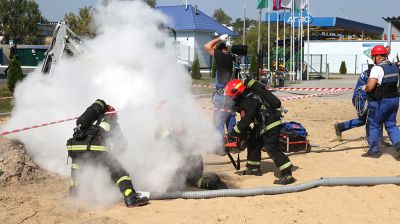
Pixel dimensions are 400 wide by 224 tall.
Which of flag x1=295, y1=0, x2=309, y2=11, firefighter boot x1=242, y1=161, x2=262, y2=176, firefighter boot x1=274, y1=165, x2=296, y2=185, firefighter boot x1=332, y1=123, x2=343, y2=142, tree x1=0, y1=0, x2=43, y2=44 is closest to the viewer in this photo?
firefighter boot x1=274, y1=165, x2=296, y2=185

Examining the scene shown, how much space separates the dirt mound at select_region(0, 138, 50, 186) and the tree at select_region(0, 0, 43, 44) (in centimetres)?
6003

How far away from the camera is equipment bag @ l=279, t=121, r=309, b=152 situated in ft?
29.3

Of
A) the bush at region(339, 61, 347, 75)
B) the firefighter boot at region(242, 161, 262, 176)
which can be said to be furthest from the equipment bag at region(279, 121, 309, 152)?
the bush at region(339, 61, 347, 75)

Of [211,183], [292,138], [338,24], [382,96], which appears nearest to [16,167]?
[211,183]

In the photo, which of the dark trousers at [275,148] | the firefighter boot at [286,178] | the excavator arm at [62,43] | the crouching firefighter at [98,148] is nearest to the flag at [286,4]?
the dark trousers at [275,148]

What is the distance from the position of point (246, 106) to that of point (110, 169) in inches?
86.1

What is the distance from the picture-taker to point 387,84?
26.8 ft

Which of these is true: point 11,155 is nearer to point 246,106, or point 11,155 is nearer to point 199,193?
point 199,193

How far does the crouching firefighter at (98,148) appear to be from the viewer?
5703mm

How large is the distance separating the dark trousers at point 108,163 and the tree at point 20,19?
202 ft

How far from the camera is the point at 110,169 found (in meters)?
5.80

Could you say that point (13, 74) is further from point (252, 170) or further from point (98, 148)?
point (98, 148)

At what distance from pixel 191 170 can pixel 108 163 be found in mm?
1223

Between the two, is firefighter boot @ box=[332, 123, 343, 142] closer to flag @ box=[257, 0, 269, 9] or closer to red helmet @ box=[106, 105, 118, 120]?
red helmet @ box=[106, 105, 118, 120]
